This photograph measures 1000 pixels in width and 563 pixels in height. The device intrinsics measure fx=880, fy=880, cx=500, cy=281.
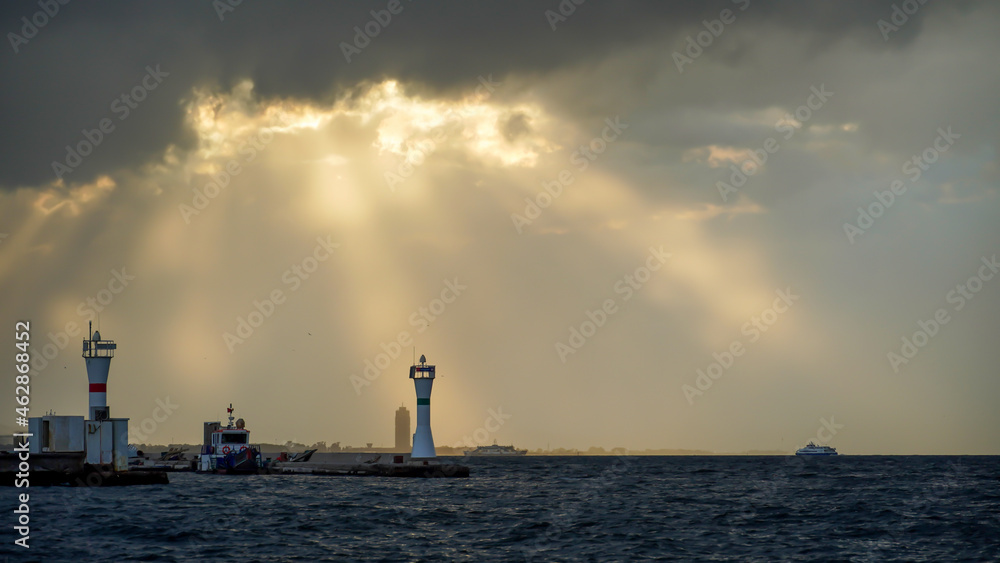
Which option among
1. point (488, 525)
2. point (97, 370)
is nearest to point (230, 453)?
point (97, 370)

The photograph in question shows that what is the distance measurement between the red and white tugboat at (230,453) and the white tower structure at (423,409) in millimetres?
15841

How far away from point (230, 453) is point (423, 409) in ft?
62.7

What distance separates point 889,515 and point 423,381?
47802 mm

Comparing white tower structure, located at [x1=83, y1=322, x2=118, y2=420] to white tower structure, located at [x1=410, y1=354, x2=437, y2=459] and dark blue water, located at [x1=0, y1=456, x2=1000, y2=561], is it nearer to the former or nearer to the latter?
dark blue water, located at [x1=0, y1=456, x2=1000, y2=561]

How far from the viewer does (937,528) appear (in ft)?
150

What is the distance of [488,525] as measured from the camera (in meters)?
45.1

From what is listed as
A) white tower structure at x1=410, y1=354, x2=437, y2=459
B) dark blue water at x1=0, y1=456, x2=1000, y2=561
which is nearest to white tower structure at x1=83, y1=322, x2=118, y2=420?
dark blue water at x1=0, y1=456, x2=1000, y2=561

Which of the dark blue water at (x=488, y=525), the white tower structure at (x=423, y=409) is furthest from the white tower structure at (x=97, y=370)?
the white tower structure at (x=423, y=409)

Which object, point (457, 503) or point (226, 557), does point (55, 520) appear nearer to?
point (226, 557)

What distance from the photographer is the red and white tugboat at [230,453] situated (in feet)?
277

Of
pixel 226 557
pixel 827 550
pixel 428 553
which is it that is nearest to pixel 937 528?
pixel 827 550

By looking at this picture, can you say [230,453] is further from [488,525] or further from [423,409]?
[488,525]

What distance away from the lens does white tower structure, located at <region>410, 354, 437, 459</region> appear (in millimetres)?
88500

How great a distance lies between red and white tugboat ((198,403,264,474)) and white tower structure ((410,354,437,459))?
15.8 m
